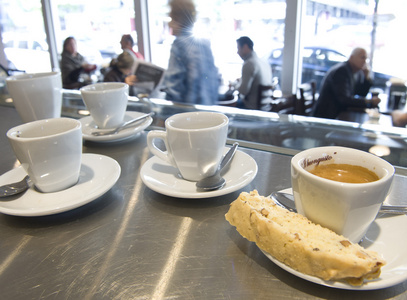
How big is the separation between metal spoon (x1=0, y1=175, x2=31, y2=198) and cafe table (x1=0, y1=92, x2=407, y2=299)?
0.13ft

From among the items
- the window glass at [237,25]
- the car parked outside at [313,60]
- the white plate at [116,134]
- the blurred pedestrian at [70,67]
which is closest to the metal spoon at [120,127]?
the white plate at [116,134]

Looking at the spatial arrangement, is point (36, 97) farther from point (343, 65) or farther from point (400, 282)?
point (343, 65)

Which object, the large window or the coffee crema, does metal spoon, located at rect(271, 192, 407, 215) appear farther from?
the large window

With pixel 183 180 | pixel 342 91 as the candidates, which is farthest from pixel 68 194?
pixel 342 91

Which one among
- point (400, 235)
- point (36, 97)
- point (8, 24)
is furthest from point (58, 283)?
point (8, 24)

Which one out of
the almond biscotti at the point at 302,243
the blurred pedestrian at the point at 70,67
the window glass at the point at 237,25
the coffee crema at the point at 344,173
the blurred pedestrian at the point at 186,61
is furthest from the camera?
the blurred pedestrian at the point at 70,67

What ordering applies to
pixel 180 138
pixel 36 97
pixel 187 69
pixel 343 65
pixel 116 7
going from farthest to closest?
pixel 116 7 → pixel 343 65 → pixel 187 69 → pixel 36 97 → pixel 180 138

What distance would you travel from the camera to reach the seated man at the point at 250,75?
316 centimetres

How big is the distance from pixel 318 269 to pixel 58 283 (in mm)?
317

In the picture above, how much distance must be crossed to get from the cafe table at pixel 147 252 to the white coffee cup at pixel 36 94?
1.20 feet

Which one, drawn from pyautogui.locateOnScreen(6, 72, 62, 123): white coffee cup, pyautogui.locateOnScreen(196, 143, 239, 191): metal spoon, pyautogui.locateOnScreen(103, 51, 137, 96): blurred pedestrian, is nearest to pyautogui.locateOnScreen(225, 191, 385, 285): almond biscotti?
pyautogui.locateOnScreen(196, 143, 239, 191): metal spoon

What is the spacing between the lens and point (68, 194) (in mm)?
608

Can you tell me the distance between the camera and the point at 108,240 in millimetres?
513

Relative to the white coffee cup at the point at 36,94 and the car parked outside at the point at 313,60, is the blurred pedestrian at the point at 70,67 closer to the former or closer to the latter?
the car parked outside at the point at 313,60
